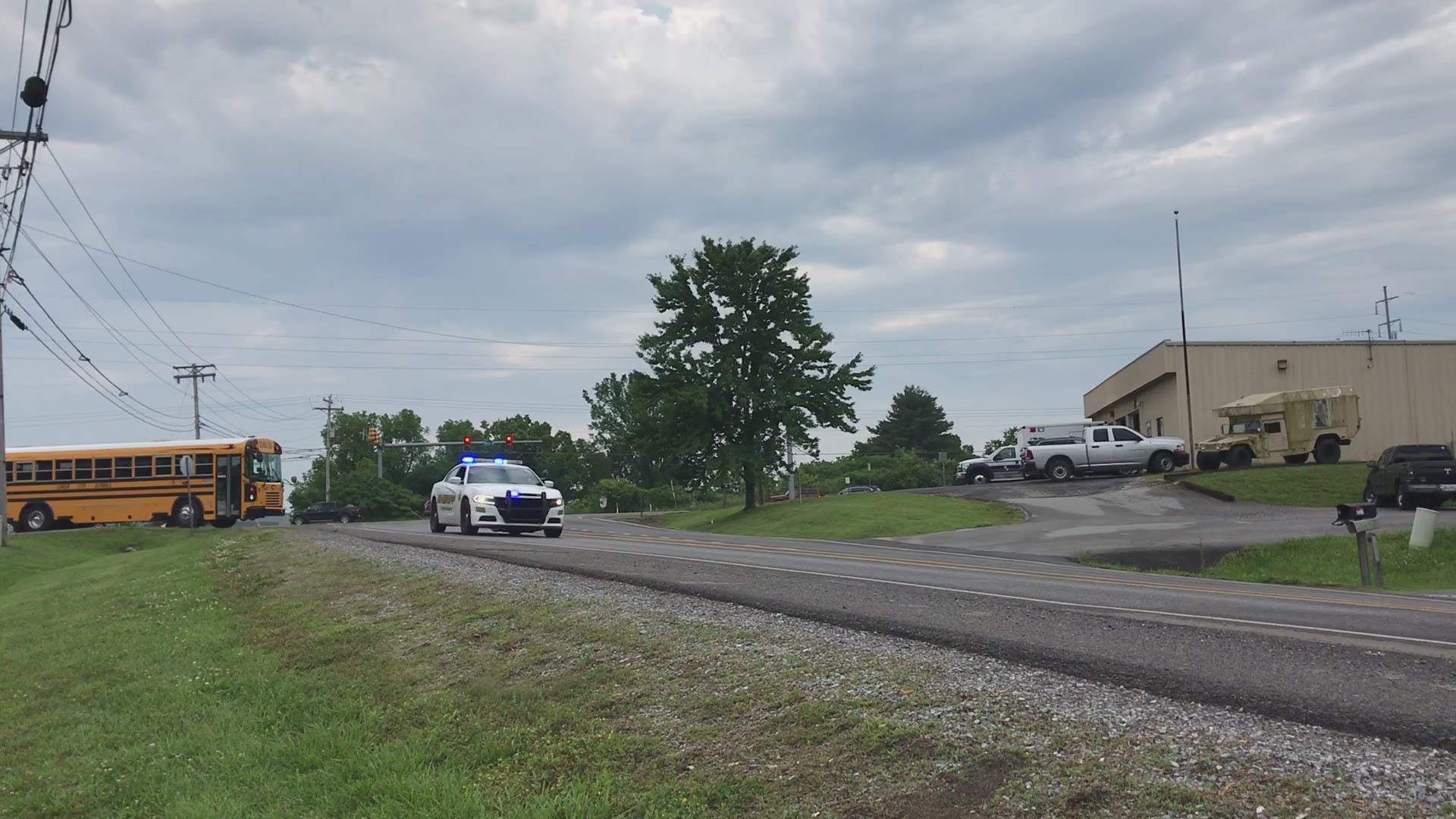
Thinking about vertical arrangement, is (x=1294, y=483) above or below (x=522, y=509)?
below

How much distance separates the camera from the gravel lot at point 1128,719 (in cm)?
479

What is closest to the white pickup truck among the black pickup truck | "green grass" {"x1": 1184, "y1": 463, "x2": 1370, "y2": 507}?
"green grass" {"x1": 1184, "y1": 463, "x2": 1370, "y2": 507}

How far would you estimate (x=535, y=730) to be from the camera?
700 centimetres

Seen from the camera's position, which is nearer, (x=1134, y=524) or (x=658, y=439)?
(x=1134, y=524)

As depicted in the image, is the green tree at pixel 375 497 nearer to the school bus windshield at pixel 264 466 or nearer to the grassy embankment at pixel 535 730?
the school bus windshield at pixel 264 466

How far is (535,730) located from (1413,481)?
31.4 metres

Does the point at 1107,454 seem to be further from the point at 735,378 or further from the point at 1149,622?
the point at 1149,622

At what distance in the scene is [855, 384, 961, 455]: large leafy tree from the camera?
127812 millimetres

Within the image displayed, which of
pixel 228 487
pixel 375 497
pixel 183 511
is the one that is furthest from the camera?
pixel 375 497

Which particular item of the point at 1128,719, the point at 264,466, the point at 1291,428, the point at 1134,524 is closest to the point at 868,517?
the point at 1134,524

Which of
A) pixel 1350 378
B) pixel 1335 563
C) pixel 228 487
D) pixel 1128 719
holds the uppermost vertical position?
pixel 1350 378

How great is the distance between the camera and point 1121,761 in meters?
5.18

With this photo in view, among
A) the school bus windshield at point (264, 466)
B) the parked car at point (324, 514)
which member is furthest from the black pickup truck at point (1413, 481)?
the parked car at point (324, 514)

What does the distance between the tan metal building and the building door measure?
125 ft
